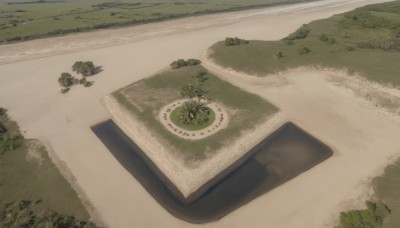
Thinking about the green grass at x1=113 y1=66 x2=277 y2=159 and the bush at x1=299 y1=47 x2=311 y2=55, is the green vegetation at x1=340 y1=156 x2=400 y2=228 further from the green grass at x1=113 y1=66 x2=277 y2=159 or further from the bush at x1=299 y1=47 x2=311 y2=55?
the bush at x1=299 y1=47 x2=311 y2=55

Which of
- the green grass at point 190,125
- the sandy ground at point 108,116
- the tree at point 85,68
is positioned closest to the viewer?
the sandy ground at point 108,116

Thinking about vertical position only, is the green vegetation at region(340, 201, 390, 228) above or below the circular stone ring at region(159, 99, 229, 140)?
below

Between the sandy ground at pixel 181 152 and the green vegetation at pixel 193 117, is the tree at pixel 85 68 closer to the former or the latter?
the sandy ground at pixel 181 152

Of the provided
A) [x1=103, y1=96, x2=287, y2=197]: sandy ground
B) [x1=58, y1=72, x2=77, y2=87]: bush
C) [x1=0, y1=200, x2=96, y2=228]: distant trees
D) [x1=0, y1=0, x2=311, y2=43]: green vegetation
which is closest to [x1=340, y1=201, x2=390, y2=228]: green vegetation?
[x1=103, y1=96, x2=287, y2=197]: sandy ground

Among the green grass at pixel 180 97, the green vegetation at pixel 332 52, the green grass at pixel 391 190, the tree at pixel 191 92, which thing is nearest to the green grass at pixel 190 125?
the green grass at pixel 180 97

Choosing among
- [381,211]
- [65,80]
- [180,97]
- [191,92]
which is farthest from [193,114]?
[65,80]

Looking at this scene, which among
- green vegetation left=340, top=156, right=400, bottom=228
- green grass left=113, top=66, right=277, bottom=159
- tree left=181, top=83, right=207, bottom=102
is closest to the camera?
green vegetation left=340, top=156, right=400, bottom=228

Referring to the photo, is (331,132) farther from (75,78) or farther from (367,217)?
(75,78)
